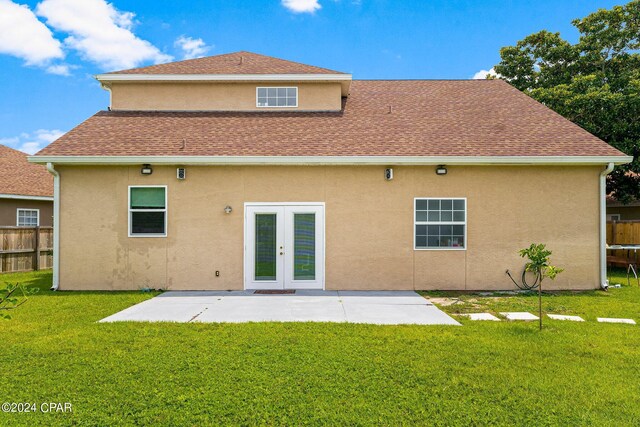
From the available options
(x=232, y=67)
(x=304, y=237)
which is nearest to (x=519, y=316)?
(x=304, y=237)

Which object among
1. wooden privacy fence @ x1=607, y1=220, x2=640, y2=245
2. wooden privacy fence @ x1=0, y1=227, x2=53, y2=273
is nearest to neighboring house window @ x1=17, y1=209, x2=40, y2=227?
wooden privacy fence @ x1=0, y1=227, x2=53, y2=273

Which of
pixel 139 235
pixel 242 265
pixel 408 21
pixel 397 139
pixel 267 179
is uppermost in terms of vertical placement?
pixel 408 21

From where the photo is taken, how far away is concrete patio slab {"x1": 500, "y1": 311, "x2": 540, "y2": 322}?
697cm

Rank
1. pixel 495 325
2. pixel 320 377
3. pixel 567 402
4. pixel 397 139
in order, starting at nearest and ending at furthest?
pixel 567 402 → pixel 320 377 → pixel 495 325 → pixel 397 139

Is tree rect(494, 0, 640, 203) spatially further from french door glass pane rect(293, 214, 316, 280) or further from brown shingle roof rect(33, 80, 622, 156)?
french door glass pane rect(293, 214, 316, 280)

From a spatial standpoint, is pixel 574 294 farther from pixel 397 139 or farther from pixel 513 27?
pixel 513 27

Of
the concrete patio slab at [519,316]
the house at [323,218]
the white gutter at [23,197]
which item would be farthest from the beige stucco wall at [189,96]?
the concrete patio slab at [519,316]

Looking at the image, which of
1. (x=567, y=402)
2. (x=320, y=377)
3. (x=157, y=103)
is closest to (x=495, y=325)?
(x=567, y=402)

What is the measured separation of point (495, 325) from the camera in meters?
6.44

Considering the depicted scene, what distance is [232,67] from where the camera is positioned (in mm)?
12484

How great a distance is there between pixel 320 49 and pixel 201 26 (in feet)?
15.2

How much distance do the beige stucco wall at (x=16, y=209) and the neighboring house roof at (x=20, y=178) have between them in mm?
467

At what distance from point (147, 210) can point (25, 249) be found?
687cm

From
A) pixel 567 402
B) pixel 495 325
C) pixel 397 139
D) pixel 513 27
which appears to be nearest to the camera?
pixel 567 402
